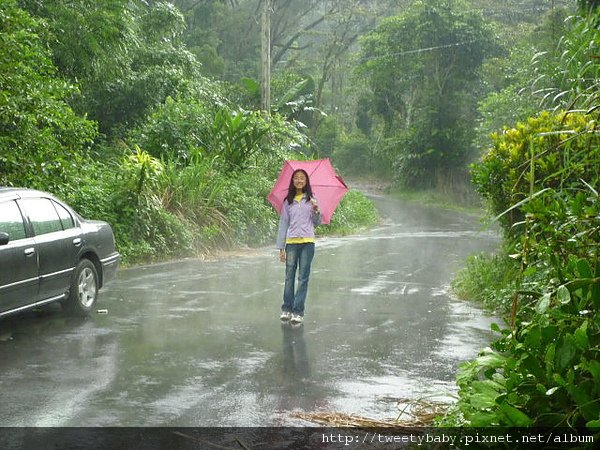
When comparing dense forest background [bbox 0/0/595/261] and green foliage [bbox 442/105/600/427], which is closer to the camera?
green foliage [bbox 442/105/600/427]

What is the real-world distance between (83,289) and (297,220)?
113 inches

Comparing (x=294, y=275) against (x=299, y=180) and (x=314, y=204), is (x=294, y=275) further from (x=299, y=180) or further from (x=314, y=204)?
(x=299, y=180)

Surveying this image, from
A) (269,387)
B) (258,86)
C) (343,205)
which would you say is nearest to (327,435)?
(269,387)

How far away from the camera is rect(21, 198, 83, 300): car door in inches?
412

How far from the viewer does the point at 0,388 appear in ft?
24.7

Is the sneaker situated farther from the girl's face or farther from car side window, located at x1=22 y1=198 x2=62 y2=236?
car side window, located at x1=22 y1=198 x2=62 y2=236

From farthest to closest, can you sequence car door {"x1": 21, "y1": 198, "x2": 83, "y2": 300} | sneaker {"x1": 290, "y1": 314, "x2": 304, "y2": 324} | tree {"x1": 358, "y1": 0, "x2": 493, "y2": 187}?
tree {"x1": 358, "y1": 0, "x2": 493, "y2": 187} < sneaker {"x1": 290, "y1": 314, "x2": 304, "y2": 324} < car door {"x1": 21, "y1": 198, "x2": 83, "y2": 300}

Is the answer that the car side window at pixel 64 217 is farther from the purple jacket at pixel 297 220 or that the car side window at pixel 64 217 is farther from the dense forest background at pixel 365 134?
the dense forest background at pixel 365 134

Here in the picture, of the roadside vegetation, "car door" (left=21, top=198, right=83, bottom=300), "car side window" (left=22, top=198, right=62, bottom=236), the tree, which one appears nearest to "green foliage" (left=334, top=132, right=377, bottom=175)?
the tree

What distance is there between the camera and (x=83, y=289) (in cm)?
1152

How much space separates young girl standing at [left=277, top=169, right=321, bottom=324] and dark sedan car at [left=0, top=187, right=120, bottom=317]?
8.27 ft

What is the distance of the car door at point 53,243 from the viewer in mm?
10461

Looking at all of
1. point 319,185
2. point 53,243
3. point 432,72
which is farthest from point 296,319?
point 432,72

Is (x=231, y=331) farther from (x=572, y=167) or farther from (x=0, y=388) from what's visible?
(x=572, y=167)
